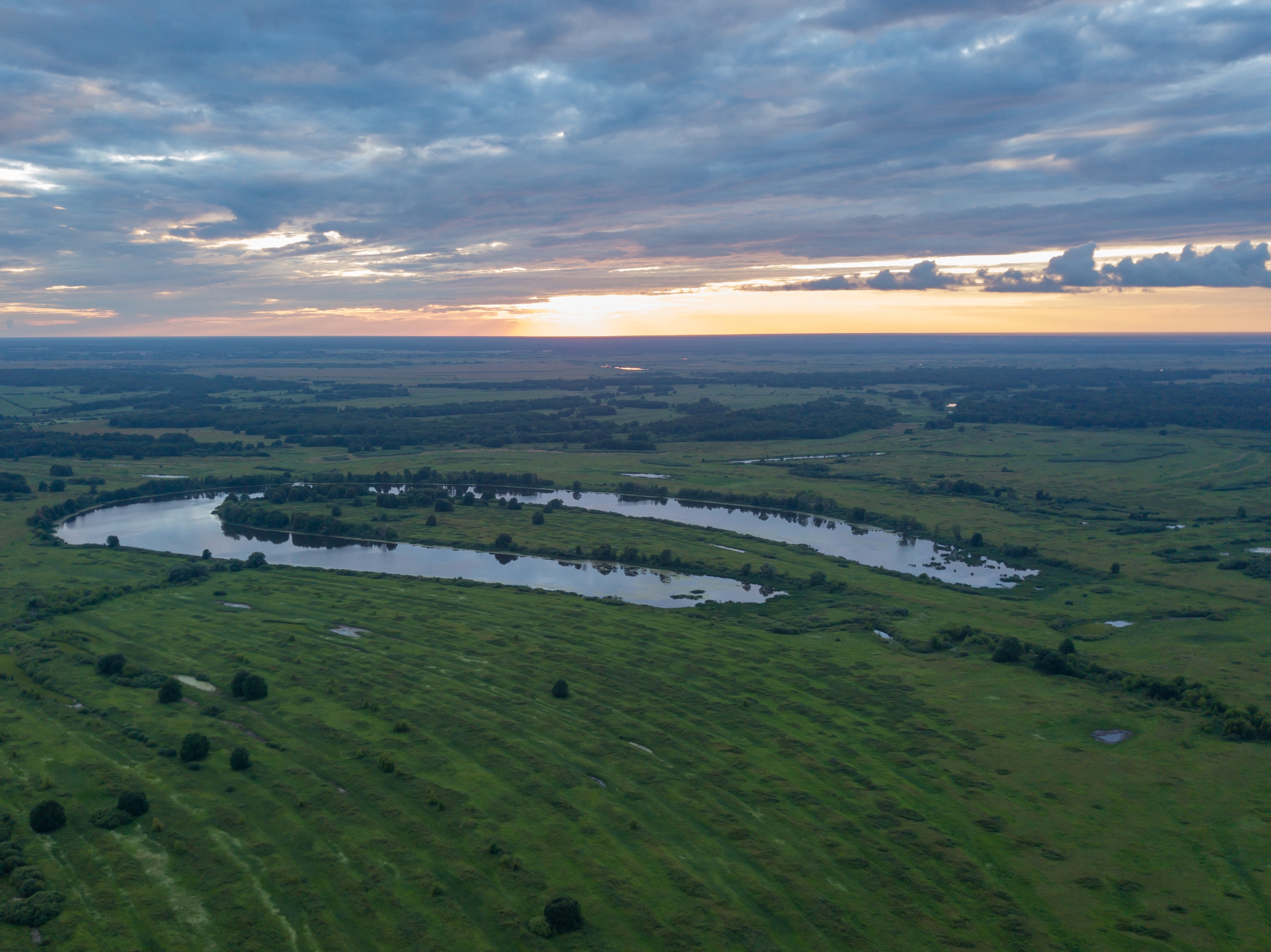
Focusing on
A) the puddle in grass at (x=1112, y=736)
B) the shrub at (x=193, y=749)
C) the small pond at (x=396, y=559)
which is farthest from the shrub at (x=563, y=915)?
the small pond at (x=396, y=559)

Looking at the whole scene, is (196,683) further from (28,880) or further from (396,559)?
(396,559)

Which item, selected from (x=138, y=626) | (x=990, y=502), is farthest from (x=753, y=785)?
(x=990, y=502)

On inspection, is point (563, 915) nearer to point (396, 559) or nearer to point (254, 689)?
point (254, 689)

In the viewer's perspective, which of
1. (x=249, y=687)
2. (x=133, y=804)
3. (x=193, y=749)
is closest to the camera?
(x=133, y=804)

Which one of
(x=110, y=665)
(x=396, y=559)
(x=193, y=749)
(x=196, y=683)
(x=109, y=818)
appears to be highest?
(x=110, y=665)

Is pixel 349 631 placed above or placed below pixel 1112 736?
above

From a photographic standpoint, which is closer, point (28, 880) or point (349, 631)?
point (28, 880)

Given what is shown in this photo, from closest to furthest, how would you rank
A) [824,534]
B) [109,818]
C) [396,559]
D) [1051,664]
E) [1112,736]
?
[109,818] < [1112,736] < [1051,664] < [396,559] < [824,534]

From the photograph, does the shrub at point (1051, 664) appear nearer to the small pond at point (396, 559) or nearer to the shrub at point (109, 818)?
the small pond at point (396, 559)

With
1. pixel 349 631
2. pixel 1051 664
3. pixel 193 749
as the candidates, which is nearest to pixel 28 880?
pixel 193 749
